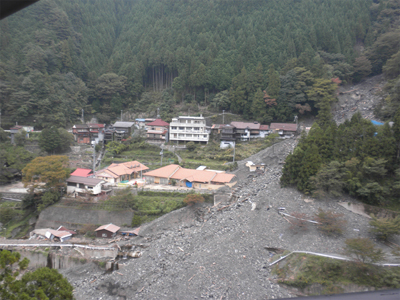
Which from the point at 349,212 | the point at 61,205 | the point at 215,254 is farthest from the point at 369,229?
the point at 61,205

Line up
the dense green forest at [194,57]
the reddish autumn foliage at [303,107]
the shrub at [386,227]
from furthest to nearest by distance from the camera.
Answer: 1. the dense green forest at [194,57]
2. the reddish autumn foliage at [303,107]
3. the shrub at [386,227]

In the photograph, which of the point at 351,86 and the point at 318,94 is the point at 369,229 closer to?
the point at 318,94

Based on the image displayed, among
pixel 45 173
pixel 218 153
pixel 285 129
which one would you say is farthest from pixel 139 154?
pixel 285 129

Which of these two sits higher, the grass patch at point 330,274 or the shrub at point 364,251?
the shrub at point 364,251

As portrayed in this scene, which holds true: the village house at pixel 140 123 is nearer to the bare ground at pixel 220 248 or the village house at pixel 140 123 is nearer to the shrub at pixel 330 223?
the bare ground at pixel 220 248

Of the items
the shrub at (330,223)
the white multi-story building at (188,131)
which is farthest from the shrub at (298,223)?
the white multi-story building at (188,131)

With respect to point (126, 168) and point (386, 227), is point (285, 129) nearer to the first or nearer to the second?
point (386, 227)

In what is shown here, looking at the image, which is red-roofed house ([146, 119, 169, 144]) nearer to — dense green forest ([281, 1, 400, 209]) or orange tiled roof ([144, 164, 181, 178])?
orange tiled roof ([144, 164, 181, 178])

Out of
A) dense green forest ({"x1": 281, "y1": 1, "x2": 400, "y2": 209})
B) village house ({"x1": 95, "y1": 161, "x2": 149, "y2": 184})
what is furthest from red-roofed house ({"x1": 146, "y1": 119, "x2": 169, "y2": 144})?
dense green forest ({"x1": 281, "y1": 1, "x2": 400, "y2": 209})
